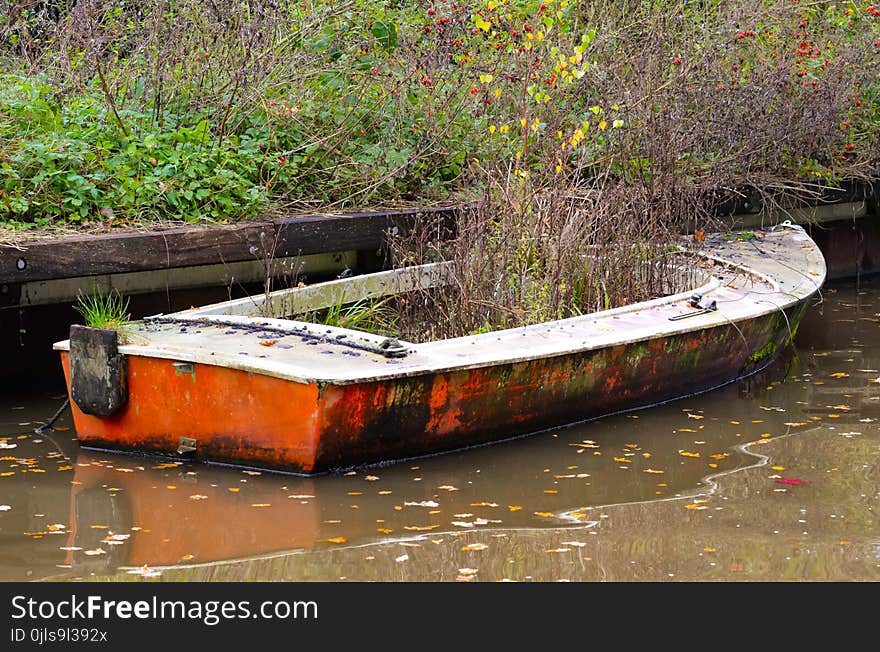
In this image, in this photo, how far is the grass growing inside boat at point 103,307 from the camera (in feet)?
19.6

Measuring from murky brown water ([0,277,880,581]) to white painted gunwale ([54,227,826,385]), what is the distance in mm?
471

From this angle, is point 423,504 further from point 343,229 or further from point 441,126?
point 441,126

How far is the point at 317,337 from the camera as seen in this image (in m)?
5.75

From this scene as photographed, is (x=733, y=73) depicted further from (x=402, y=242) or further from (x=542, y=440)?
(x=542, y=440)

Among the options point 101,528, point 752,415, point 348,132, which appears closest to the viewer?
point 101,528

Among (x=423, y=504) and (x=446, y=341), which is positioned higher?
(x=446, y=341)

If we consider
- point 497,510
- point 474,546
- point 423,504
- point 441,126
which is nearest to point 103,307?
point 423,504

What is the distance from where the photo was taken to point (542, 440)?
20.0 ft

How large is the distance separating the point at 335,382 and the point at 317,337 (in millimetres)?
677

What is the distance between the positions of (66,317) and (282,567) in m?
3.33

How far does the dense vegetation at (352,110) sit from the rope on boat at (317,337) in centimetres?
133

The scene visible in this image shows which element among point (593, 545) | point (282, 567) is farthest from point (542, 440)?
point (282, 567)

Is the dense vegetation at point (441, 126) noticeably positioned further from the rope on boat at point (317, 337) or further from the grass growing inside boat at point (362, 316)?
the rope on boat at point (317, 337)

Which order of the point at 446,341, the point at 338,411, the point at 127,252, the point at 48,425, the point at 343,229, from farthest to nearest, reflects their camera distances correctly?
1. the point at 343,229
2. the point at 127,252
3. the point at 48,425
4. the point at 446,341
5. the point at 338,411
